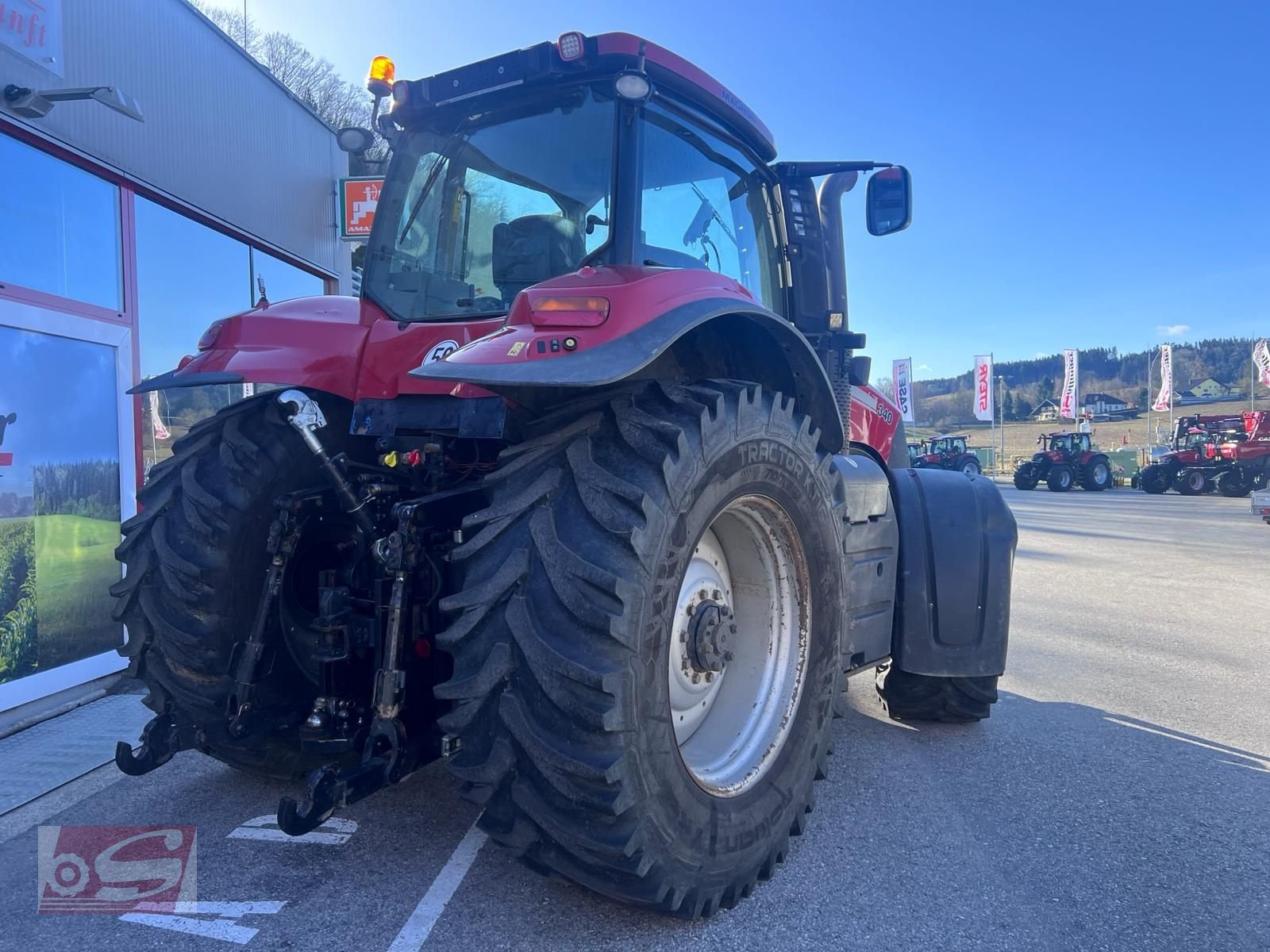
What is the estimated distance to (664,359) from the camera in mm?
2787

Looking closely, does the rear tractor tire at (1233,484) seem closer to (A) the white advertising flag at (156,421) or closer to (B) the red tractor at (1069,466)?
(B) the red tractor at (1069,466)

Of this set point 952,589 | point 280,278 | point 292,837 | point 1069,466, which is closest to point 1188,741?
point 952,589

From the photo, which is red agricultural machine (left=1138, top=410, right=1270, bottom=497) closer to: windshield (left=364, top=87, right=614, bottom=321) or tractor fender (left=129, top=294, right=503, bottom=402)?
windshield (left=364, top=87, right=614, bottom=321)

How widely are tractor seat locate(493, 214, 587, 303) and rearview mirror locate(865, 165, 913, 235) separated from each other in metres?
1.72

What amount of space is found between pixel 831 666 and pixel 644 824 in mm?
1103

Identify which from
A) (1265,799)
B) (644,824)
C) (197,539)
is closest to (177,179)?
(197,539)

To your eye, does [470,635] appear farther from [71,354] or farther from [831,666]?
[71,354]

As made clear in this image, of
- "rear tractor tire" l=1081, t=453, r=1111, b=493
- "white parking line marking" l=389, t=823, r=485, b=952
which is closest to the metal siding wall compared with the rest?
"white parking line marking" l=389, t=823, r=485, b=952

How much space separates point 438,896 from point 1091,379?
11607 cm

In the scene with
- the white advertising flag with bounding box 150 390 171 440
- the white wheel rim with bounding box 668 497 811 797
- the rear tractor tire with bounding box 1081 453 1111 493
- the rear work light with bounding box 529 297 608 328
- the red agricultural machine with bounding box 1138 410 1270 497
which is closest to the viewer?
the rear work light with bounding box 529 297 608 328

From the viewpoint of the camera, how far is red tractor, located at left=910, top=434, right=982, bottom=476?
3275 cm

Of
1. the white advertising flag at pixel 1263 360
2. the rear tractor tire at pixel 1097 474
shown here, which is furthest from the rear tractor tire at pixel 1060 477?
the white advertising flag at pixel 1263 360

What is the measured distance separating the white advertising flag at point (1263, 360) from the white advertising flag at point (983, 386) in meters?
10.5

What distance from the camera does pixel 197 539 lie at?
2.84 m
